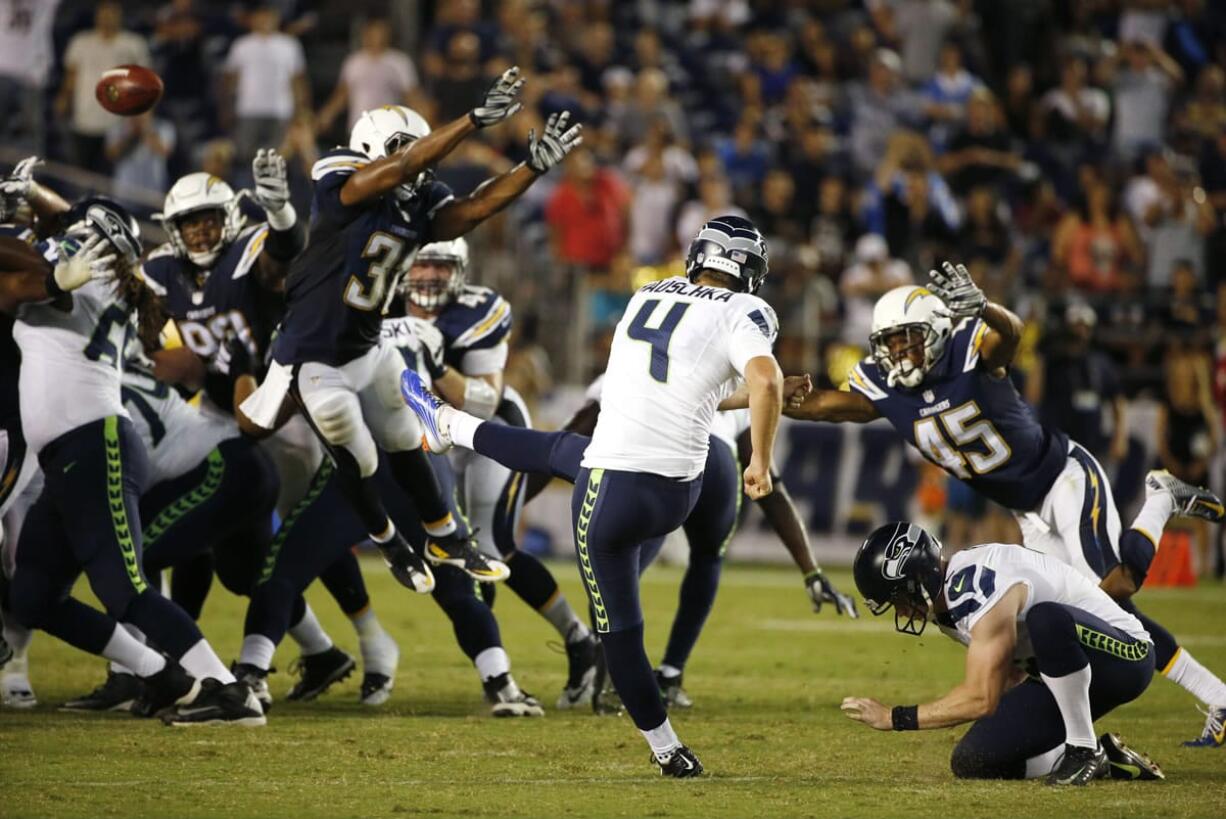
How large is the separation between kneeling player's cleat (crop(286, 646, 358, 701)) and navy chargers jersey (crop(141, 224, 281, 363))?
4.85 ft

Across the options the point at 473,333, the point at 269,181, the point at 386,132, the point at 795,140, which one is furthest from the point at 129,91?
the point at 795,140

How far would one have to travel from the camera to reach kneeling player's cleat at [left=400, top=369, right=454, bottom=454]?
7301 mm

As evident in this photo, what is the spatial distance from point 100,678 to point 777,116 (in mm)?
11299

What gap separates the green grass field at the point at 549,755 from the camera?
5.80m

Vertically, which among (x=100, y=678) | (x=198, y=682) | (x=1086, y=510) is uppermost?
(x=1086, y=510)

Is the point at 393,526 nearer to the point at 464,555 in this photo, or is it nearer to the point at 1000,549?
the point at 464,555

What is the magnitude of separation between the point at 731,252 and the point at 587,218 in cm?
1008

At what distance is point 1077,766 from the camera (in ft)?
20.6

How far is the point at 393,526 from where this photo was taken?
26.4 ft

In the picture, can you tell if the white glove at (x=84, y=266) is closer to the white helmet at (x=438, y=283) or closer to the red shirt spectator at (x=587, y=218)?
the white helmet at (x=438, y=283)

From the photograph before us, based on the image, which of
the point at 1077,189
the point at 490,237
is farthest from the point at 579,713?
the point at 1077,189

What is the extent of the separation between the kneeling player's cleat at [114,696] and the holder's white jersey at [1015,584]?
3.72 m

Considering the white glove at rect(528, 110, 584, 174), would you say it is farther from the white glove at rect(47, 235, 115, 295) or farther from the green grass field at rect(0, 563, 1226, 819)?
the green grass field at rect(0, 563, 1226, 819)

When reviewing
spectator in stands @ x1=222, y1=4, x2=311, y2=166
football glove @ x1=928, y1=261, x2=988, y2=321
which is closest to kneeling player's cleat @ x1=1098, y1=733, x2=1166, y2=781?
football glove @ x1=928, y1=261, x2=988, y2=321
